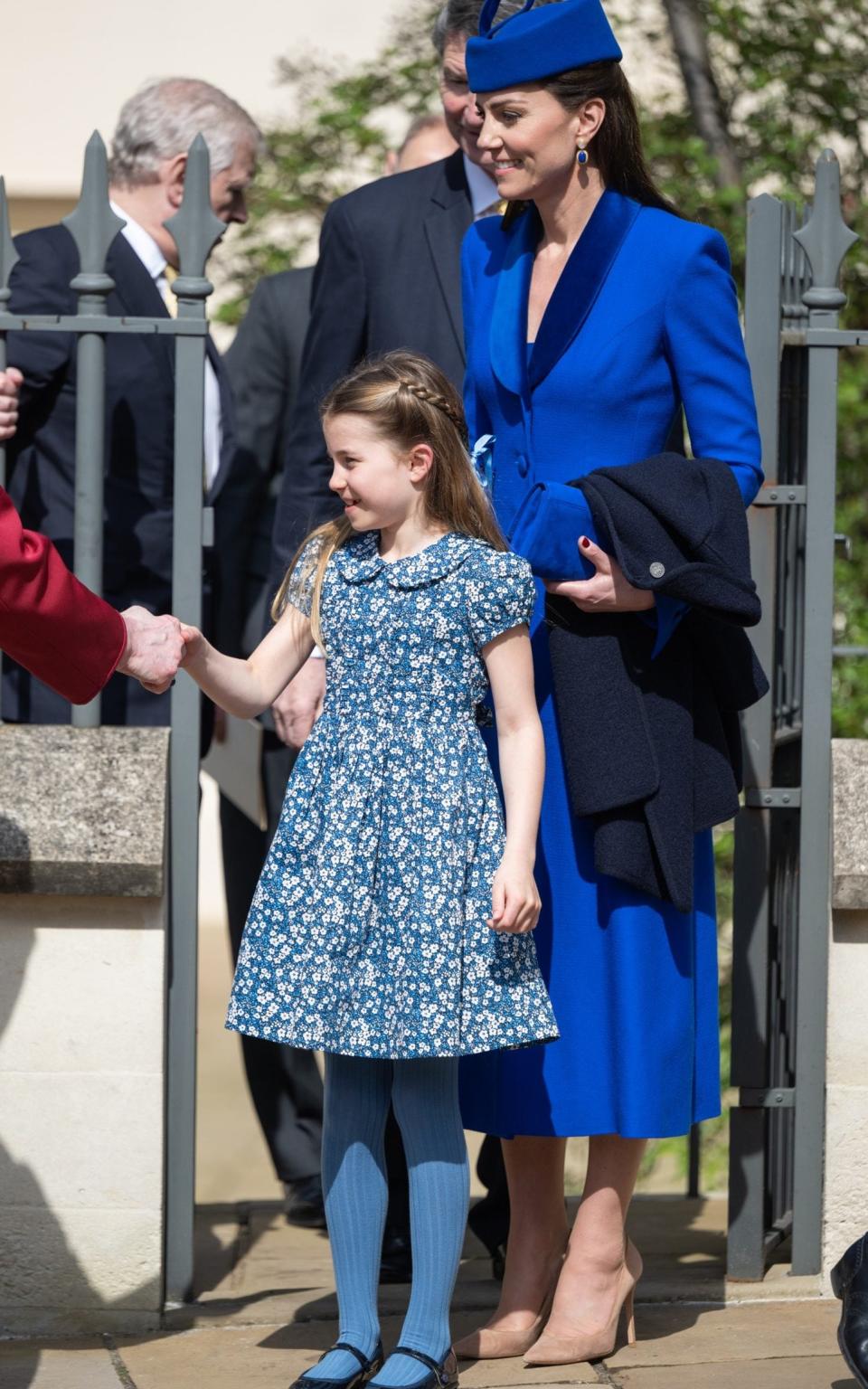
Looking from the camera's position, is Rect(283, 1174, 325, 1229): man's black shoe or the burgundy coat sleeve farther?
Rect(283, 1174, 325, 1229): man's black shoe

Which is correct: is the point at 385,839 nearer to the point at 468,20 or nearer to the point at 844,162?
the point at 468,20

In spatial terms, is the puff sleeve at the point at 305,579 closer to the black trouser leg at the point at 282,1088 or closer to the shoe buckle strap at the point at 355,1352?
the shoe buckle strap at the point at 355,1352

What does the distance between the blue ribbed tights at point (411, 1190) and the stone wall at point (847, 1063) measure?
2.69 feet

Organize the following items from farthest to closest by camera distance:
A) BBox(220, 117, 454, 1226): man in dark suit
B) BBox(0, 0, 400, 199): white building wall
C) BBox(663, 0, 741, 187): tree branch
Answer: BBox(0, 0, 400, 199): white building wall
BBox(663, 0, 741, 187): tree branch
BBox(220, 117, 454, 1226): man in dark suit

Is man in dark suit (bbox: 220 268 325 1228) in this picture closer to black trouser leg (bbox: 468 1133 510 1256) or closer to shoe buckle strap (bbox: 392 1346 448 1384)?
black trouser leg (bbox: 468 1133 510 1256)

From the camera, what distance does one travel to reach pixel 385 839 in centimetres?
297

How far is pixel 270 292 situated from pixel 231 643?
83cm

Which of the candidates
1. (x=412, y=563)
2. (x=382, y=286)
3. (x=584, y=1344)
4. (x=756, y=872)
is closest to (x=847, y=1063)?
(x=756, y=872)

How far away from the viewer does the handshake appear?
297cm

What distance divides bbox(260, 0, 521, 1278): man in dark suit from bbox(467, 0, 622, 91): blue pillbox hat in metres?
0.54

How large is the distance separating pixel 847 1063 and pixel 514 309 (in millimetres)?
1442

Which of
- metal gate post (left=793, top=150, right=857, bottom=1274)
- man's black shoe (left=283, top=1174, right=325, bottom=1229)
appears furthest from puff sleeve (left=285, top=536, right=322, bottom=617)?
man's black shoe (left=283, top=1174, right=325, bottom=1229)

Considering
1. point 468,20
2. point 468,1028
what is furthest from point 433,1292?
point 468,20

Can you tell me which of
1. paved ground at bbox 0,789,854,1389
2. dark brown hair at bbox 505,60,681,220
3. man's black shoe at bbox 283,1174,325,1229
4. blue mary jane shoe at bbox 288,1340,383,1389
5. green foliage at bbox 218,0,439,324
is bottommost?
man's black shoe at bbox 283,1174,325,1229
